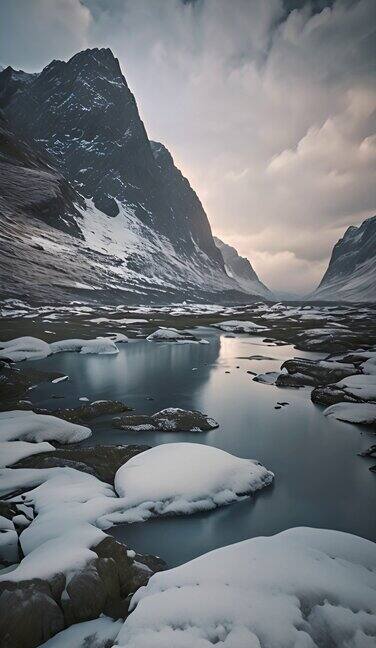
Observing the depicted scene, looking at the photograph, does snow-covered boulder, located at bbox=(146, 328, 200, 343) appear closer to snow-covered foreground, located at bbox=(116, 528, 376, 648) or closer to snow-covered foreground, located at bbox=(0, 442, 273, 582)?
snow-covered foreground, located at bbox=(0, 442, 273, 582)

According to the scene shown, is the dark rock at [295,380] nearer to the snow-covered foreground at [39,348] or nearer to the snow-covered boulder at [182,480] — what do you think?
the snow-covered boulder at [182,480]

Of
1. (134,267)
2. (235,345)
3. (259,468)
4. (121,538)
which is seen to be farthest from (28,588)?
(134,267)

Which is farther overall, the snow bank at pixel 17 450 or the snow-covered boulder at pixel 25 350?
the snow-covered boulder at pixel 25 350

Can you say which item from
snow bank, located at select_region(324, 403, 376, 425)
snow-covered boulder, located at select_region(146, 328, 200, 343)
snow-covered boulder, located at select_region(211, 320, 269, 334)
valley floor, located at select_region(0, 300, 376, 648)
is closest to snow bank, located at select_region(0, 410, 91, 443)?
valley floor, located at select_region(0, 300, 376, 648)

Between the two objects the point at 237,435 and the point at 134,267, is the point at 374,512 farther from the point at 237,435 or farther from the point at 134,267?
the point at 134,267

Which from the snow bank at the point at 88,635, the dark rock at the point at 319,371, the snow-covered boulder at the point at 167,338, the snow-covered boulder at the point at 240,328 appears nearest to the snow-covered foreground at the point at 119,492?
the snow bank at the point at 88,635

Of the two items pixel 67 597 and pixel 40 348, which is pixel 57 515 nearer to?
pixel 67 597
